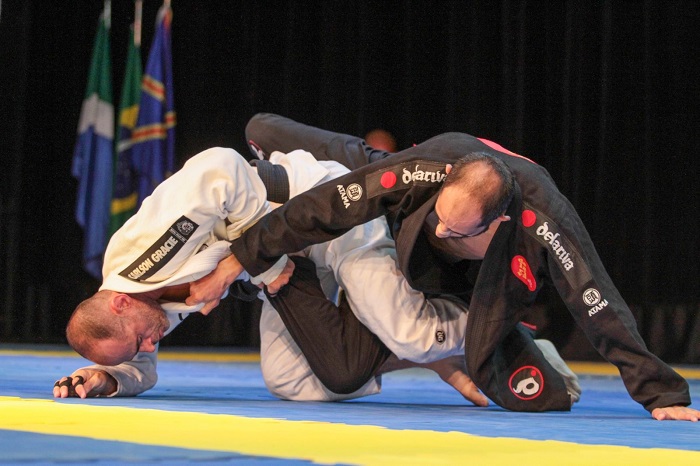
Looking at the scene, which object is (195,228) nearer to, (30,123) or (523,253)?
(523,253)

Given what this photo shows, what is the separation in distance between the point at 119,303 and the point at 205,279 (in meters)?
0.23

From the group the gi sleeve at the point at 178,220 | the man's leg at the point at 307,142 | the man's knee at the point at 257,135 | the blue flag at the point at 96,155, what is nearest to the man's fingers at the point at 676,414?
the gi sleeve at the point at 178,220

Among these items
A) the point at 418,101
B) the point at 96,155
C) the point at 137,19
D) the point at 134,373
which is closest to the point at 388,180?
the point at 134,373

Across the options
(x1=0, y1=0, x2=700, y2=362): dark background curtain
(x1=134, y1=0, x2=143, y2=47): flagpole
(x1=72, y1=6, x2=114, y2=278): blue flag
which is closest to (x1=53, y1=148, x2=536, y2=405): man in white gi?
(x1=0, y1=0, x2=700, y2=362): dark background curtain

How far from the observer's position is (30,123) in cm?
724

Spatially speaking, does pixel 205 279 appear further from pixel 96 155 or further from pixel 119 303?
pixel 96 155

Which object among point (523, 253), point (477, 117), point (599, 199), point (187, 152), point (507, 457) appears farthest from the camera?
point (187, 152)

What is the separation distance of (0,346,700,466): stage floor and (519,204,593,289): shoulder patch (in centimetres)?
33

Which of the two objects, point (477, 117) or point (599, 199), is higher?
point (477, 117)

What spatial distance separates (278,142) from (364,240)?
2.07 ft

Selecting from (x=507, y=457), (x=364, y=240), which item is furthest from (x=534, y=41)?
(x=507, y=457)

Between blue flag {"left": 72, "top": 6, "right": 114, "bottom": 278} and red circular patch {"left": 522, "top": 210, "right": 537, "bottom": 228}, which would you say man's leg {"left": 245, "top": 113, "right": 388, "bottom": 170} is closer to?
red circular patch {"left": 522, "top": 210, "right": 537, "bottom": 228}

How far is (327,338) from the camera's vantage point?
2564mm

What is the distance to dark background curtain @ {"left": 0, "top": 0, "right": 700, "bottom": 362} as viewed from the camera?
574 cm
